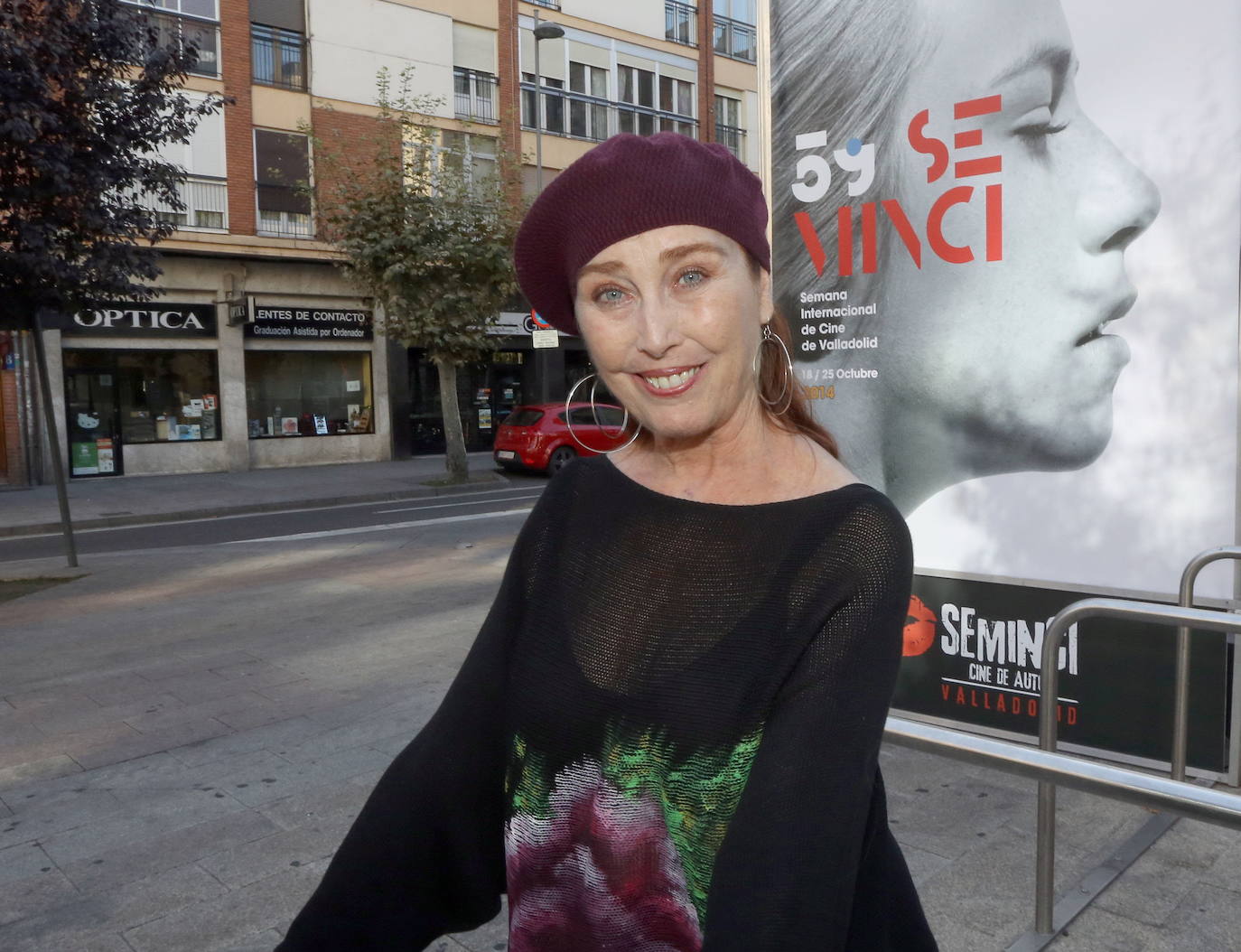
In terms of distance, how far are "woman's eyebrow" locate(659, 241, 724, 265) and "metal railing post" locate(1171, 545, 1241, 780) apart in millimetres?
2586

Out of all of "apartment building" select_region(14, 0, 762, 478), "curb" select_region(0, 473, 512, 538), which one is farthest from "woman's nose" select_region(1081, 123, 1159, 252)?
"apartment building" select_region(14, 0, 762, 478)

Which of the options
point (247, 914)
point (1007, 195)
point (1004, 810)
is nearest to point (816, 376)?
point (1007, 195)

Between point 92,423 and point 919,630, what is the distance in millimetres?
19952

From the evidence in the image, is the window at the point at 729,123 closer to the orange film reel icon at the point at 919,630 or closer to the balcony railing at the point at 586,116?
the balcony railing at the point at 586,116

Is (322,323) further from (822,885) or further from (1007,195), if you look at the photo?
(822,885)

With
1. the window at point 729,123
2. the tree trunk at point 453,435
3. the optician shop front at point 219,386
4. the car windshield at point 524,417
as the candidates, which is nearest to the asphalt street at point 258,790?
the tree trunk at point 453,435

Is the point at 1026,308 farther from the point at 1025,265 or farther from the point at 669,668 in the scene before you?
the point at 669,668

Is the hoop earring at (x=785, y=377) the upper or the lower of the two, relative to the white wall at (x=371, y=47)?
lower

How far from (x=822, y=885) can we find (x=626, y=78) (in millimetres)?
29749

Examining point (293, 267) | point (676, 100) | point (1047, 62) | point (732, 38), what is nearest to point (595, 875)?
point (1047, 62)

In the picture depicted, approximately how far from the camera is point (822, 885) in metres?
1.10

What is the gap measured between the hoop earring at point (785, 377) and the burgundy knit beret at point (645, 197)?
138 mm

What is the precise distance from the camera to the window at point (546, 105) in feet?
87.5

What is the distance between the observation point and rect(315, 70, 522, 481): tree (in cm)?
1761
